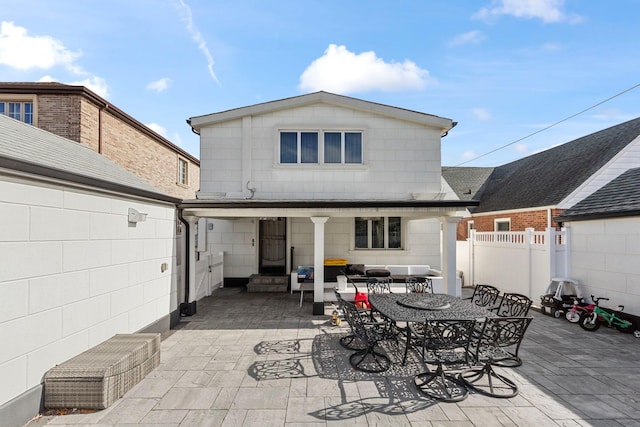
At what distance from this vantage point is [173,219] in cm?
744

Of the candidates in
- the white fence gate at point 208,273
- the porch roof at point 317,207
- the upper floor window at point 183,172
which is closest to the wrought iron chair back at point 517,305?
the porch roof at point 317,207

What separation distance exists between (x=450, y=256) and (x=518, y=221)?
7.26m

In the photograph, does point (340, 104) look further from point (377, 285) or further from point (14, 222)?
point (14, 222)

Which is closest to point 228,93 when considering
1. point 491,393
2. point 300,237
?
point 300,237

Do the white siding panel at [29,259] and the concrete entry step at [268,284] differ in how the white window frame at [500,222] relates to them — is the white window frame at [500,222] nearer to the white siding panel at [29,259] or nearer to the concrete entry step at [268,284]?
the concrete entry step at [268,284]

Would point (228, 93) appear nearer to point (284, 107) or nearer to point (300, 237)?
point (284, 107)

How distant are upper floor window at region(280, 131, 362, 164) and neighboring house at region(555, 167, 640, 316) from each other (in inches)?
233

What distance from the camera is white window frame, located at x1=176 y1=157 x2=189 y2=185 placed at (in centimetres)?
1762

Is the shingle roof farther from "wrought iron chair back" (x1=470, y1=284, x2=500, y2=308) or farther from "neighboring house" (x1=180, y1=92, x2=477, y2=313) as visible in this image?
"wrought iron chair back" (x1=470, y1=284, x2=500, y2=308)

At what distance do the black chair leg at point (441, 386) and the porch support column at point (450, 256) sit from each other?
3.64m

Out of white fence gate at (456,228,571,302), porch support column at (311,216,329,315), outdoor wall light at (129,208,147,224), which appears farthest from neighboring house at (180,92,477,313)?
outdoor wall light at (129,208,147,224)

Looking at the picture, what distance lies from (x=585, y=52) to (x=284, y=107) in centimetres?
976

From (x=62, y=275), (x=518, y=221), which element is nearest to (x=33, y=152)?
(x=62, y=275)

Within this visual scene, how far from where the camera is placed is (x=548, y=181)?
42.2 ft
